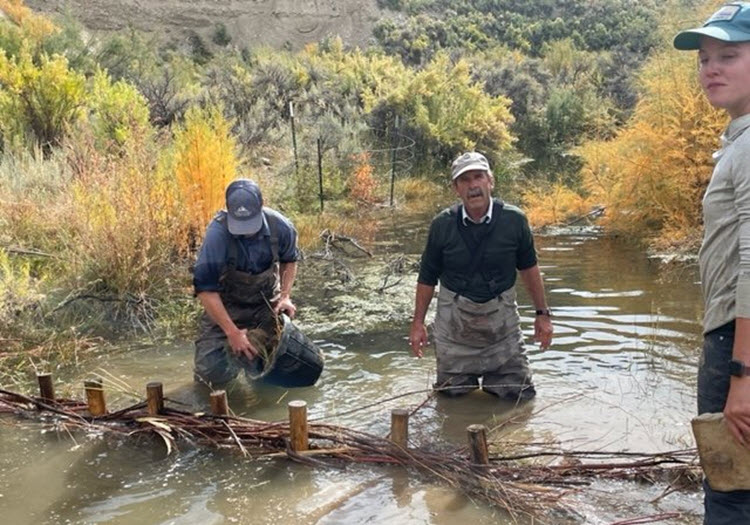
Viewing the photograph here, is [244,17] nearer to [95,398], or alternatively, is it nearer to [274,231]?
[274,231]

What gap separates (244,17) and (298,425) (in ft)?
153

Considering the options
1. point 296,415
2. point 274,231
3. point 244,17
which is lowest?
point 296,415

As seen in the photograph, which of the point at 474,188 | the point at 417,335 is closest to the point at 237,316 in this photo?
the point at 417,335

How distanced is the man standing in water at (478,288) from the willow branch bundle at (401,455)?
0.73 meters

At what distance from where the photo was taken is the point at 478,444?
360 cm

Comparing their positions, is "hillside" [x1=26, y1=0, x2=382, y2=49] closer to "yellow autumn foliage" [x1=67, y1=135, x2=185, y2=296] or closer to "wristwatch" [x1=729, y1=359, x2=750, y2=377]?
"yellow autumn foliage" [x1=67, y1=135, x2=185, y2=296]

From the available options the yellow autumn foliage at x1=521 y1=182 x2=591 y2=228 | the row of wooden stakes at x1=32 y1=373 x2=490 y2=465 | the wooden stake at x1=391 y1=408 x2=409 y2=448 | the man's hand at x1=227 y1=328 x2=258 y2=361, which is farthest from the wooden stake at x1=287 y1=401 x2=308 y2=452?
the yellow autumn foliage at x1=521 y1=182 x2=591 y2=228

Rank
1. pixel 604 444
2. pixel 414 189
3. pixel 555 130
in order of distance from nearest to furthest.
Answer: pixel 604 444
pixel 414 189
pixel 555 130

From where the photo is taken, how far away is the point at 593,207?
13766 millimetres

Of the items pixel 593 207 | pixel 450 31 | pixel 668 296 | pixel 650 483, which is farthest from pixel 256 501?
pixel 450 31

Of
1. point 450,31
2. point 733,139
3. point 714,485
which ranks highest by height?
point 450,31

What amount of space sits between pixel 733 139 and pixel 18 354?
560 centimetres

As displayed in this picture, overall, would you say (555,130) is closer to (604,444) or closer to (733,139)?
(604,444)

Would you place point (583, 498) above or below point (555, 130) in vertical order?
below
